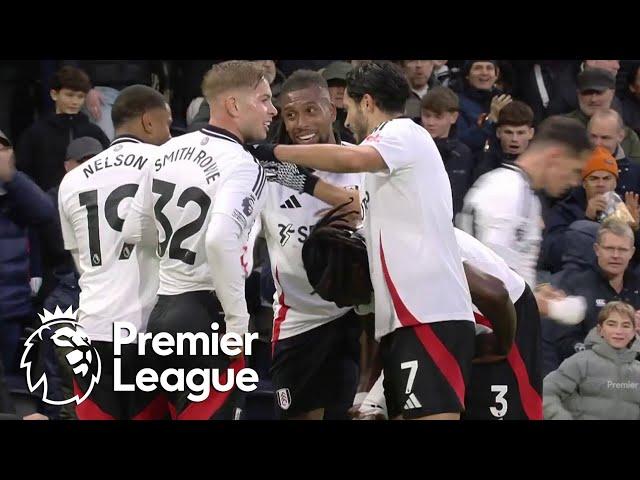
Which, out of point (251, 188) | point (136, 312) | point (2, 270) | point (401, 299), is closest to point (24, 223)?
point (2, 270)

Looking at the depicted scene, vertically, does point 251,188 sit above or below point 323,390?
above

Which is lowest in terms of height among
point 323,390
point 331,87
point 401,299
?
point 323,390

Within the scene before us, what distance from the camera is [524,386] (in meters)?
7.56

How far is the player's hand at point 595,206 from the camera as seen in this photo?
9.78 meters

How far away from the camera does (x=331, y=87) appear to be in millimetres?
9406

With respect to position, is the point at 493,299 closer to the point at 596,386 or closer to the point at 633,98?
the point at 596,386

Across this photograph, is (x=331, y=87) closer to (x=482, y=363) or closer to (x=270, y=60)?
(x=270, y=60)

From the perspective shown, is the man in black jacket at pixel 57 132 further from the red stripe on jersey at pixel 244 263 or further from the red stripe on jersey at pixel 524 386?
the red stripe on jersey at pixel 524 386

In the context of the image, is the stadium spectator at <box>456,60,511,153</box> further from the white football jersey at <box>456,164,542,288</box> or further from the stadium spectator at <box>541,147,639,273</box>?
the white football jersey at <box>456,164,542,288</box>

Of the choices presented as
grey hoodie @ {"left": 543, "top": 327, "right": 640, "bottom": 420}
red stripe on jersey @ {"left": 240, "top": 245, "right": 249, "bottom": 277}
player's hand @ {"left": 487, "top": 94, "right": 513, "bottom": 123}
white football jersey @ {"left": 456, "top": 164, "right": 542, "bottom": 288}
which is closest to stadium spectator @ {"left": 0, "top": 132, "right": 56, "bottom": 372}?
red stripe on jersey @ {"left": 240, "top": 245, "right": 249, "bottom": 277}

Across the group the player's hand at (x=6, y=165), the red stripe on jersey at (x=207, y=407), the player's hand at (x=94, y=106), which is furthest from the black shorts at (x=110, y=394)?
the player's hand at (x=94, y=106)

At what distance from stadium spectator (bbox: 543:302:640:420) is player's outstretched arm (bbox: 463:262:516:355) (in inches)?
53.8

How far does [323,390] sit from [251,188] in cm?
133

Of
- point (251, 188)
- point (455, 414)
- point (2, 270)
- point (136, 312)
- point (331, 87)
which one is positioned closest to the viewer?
point (455, 414)
